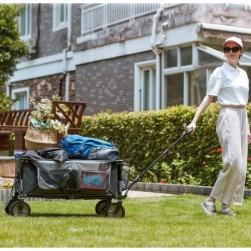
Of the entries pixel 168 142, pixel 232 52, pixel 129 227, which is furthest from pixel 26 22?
pixel 129 227

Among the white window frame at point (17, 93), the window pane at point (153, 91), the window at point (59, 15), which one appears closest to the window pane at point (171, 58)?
the window pane at point (153, 91)

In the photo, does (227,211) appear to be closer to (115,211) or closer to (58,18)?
(115,211)

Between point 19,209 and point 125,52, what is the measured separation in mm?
10526

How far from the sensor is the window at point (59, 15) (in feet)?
71.8

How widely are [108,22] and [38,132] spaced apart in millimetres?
9737

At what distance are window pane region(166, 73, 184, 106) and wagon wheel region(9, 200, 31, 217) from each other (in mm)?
9007

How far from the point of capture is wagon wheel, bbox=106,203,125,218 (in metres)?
8.49

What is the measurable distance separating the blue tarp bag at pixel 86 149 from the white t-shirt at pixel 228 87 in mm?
1385

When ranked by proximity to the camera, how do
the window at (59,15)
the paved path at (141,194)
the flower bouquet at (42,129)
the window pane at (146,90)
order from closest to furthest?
the flower bouquet at (42,129) < the paved path at (141,194) < the window pane at (146,90) < the window at (59,15)

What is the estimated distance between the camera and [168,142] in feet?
44.9

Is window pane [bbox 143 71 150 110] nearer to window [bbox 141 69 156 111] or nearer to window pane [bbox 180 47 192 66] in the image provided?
window [bbox 141 69 156 111]

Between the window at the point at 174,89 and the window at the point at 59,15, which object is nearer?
the window at the point at 174,89

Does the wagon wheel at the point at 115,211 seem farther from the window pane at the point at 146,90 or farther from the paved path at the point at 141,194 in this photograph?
the window pane at the point at 146,90

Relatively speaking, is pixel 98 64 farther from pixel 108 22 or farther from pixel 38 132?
pixel 38 132
